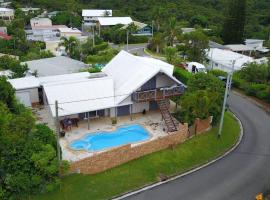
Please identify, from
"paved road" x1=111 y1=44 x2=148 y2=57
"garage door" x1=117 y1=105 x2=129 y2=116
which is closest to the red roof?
"paved road" x1=111 y1=44 x2=148 y2=57

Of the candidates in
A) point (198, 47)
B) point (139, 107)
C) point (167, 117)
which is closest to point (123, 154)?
point (167, 117)

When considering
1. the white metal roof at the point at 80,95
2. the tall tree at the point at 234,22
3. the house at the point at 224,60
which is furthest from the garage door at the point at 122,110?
the tall tree at the point at 234,22

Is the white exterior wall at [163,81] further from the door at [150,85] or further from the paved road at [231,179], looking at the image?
the paved road at [231,179]

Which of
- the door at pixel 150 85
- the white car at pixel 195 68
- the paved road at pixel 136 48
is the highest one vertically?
the door at pixel 150 85

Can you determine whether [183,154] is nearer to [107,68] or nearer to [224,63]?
[107,68]

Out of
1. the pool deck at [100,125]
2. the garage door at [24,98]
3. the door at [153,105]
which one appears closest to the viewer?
the pool deck at [100,125]

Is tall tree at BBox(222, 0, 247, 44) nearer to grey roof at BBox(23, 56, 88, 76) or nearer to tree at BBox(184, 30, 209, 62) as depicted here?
tree at BBox(184, 30, 209, 62)

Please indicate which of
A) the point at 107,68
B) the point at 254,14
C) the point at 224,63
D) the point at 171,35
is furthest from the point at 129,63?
the point at 254,14

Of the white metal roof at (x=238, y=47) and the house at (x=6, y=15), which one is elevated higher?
the house at (x=6, y=15)
